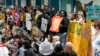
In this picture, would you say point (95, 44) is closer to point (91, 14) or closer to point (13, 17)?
point (91, 14)

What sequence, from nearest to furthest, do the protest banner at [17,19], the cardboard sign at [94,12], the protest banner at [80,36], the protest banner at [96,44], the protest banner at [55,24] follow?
1. the protest banner at [96,44]
2. the cardboard sign at [94,12]
3. the protest banner at [80,36]
4. the protest banner at [55,24]
5. the protest banner at [17,19]

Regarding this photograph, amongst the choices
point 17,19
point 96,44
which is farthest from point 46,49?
point 17,19

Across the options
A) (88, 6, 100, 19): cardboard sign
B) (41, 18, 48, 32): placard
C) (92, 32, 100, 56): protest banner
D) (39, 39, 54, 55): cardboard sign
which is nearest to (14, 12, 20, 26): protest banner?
(41, 18, 48, 32): placard

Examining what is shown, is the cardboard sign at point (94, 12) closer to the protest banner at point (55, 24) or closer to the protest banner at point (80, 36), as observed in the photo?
the protest banner at point (80, 36)

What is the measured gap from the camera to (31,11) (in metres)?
18.1

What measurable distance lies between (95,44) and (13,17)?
1501 cm

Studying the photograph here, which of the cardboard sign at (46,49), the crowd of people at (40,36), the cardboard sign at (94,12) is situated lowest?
the crowd of people at (40,36)

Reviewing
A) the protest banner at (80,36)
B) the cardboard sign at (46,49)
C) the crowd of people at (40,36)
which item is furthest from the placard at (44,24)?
the cardboard sign at (46,49)

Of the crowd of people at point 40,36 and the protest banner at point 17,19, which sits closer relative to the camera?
the crowd of people at point 40,36

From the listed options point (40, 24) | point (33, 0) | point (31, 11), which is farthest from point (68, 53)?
point (33, 0)

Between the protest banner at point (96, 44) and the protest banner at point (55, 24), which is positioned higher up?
the protest banner at point (96, 44)

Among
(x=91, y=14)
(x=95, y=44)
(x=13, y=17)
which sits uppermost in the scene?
(x=91, y=14)

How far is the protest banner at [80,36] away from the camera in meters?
9.07

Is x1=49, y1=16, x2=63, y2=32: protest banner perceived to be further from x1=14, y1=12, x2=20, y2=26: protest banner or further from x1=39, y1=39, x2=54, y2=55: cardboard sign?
x1=14, y1=12, x2=20, y2=26: protest banner
